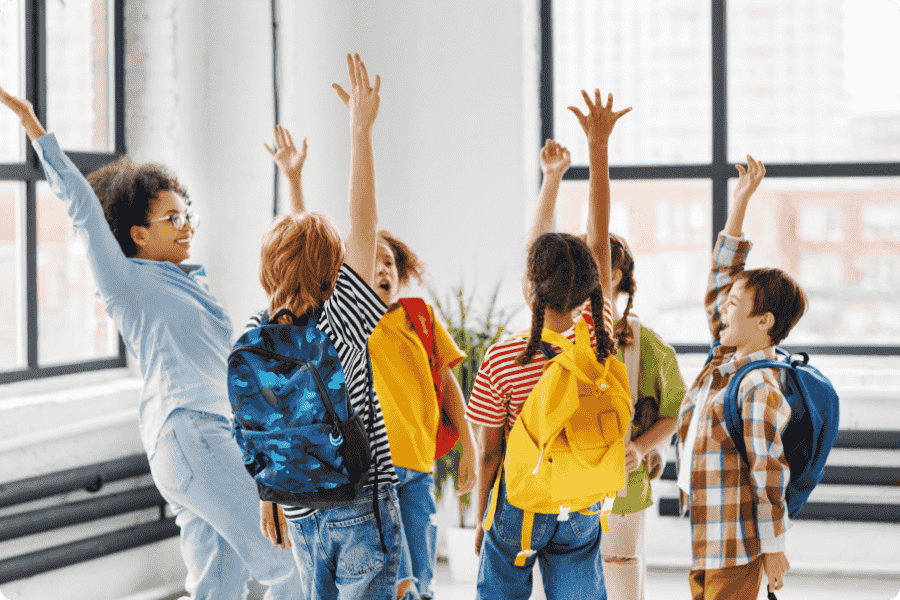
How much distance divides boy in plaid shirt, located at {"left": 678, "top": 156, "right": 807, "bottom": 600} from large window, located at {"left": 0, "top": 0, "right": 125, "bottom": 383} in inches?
92.3

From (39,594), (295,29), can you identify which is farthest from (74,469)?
(295,29)

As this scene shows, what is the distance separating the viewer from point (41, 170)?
2.91 meters

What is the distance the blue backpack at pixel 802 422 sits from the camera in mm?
1760

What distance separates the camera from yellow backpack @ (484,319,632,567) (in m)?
1.49

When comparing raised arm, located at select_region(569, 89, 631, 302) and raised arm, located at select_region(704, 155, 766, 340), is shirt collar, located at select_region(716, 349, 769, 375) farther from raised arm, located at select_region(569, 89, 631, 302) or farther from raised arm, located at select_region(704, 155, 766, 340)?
raised arm, located at select_region(569, 89, 631, 302)

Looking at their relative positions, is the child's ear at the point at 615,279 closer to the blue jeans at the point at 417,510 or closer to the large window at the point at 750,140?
the blue jeans at the point at 417,510

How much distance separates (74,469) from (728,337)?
2144 millimetres

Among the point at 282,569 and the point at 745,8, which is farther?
the point at 745,8

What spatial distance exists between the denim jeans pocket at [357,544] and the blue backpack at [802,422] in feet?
2.78

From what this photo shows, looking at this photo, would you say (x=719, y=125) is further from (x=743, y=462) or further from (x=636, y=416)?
(x=743, y=462)

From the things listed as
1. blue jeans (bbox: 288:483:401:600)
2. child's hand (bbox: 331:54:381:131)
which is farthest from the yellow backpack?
child's hand (bbox: 331:54:381:131)

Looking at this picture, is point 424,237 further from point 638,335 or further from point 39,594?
point 39,594

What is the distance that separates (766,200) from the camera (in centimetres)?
360

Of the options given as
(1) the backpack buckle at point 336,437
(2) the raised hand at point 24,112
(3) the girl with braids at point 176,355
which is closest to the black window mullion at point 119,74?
(3) the girl with braids at point 176,355
